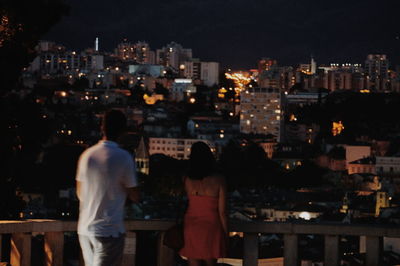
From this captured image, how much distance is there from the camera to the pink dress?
438 centimetres

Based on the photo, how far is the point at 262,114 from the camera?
71000 mm

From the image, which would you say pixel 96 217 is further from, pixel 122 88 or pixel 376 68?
pixel 376 68

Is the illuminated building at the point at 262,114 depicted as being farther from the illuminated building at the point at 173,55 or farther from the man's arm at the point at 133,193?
the man's arm at the point at 133,193

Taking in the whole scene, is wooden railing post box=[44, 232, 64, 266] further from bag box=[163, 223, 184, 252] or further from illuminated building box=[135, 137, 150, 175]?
illuminated building box=[135, 137, 150, 175]

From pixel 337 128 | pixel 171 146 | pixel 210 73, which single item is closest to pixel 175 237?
pixel 171 146

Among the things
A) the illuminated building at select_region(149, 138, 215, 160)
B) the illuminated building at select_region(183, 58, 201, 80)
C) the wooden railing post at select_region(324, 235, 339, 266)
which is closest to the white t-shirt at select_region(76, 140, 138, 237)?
the wooden railing post at select_region(324, 235, 339, 266)

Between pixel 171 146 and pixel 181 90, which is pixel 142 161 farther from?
pixel 181 90

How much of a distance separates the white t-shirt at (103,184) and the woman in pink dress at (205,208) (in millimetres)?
495

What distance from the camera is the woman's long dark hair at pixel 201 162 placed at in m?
4.35

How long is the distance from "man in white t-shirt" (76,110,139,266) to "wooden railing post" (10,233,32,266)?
978 millimetres

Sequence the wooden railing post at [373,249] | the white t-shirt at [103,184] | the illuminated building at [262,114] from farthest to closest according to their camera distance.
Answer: the illuminated building at [262,114], the wooden railing post at [373,249], the white t-shirt at [103,184]

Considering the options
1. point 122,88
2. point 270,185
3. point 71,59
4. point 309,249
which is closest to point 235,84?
point 122,88

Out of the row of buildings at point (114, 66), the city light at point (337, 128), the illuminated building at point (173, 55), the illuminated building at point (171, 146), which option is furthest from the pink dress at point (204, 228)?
the illuminated building at point (173, 55)

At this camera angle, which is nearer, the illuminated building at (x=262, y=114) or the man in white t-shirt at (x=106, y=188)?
the man in white t-shirt at (x=106, y=188)
